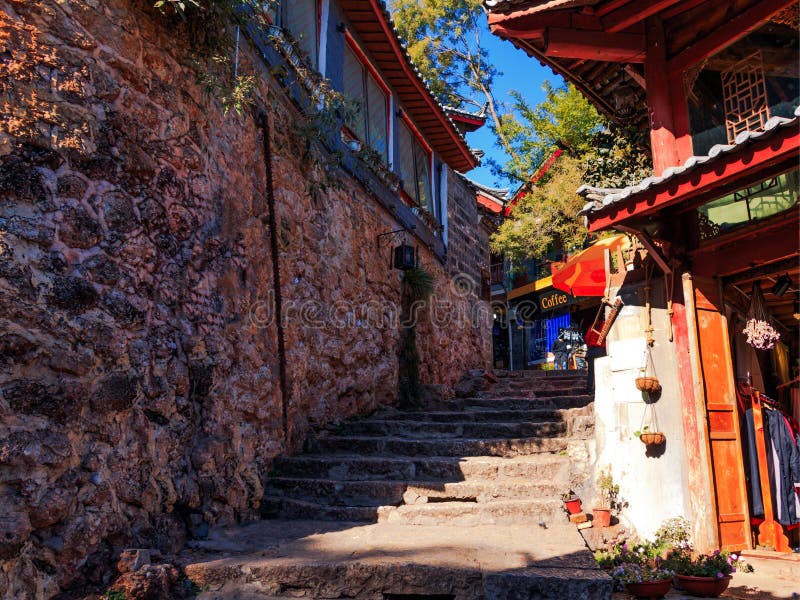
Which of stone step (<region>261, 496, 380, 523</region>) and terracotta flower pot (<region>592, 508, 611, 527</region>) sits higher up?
stone step (<region>261, 496, 380, 523</region>)

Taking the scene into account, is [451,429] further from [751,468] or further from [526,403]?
[751,468]

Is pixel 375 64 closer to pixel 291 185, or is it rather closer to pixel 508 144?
pixel 291 185

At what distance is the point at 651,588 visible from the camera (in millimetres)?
4086

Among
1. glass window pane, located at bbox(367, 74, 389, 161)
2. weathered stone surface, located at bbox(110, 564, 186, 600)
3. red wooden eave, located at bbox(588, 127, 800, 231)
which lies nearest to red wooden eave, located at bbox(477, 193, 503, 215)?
glass window pane, located at bbox(367, 74, 389, 161)

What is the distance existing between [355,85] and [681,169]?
5077 mm

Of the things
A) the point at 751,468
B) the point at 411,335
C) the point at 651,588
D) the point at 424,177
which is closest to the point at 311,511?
the point at 651,588

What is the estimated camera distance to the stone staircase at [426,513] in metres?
3.50

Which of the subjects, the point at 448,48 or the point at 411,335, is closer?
the point at 411,335

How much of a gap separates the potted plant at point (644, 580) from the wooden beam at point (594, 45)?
4603 millimetres

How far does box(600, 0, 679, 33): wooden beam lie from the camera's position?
557cm

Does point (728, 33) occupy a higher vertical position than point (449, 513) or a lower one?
higher

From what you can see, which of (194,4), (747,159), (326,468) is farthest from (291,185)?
(747,159)

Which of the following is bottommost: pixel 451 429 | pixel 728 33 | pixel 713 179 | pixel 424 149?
pixel 451 429

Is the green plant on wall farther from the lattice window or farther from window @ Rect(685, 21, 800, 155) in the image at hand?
the lattice window
